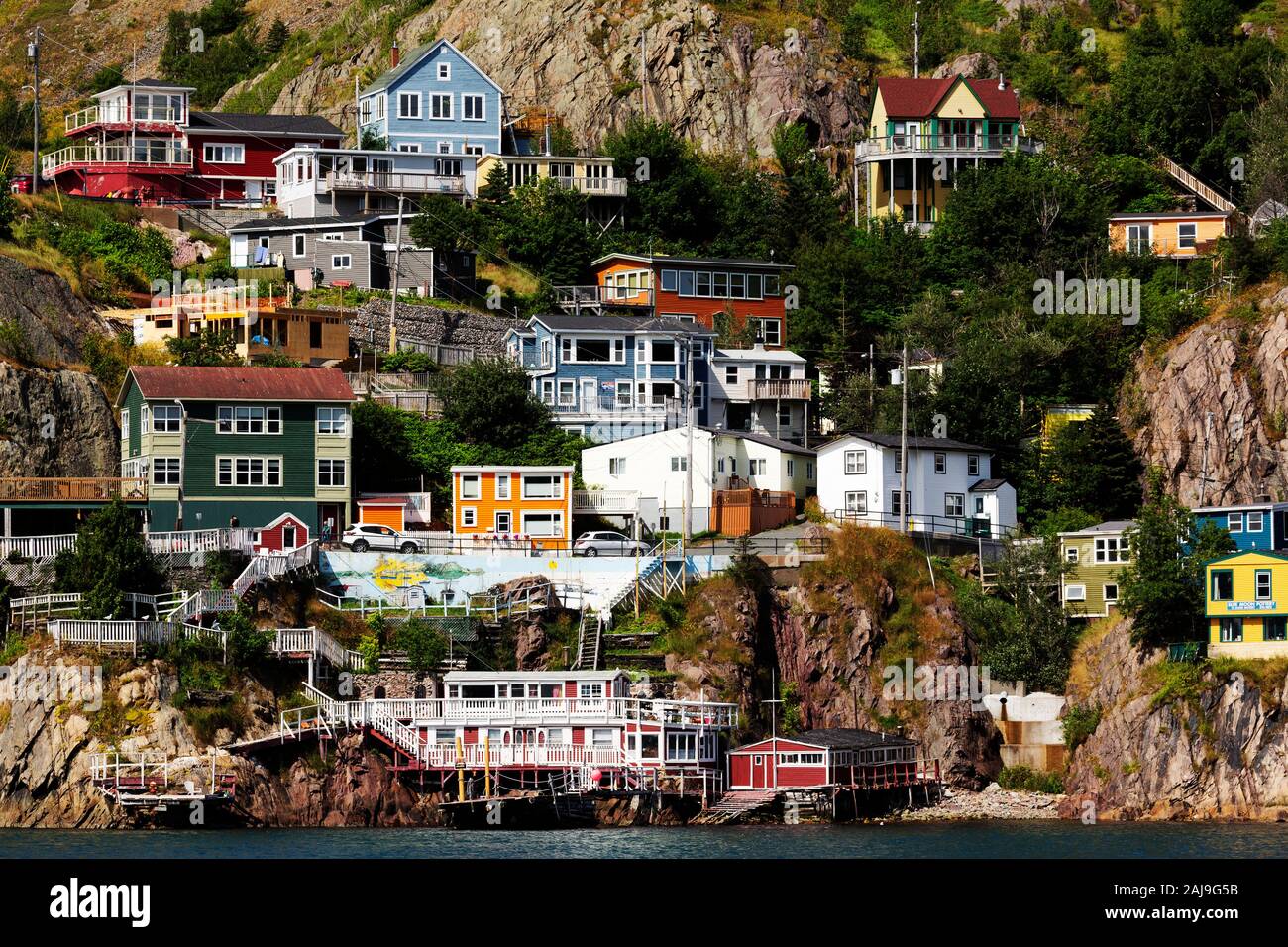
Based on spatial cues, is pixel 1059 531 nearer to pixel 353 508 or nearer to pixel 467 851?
pixel 353 508

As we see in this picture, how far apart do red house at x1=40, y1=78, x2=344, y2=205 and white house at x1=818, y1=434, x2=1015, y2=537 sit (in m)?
46.8

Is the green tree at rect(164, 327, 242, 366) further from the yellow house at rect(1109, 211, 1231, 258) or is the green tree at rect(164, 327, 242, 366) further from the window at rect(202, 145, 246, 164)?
the yellow house at rect(1109, 211, 1231, 258)

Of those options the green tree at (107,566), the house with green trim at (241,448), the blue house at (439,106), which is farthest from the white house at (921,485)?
the blue house at (439,106)

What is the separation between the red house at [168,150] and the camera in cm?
11719

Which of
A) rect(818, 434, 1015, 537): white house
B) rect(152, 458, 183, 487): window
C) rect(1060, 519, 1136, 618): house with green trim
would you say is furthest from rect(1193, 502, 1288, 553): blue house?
rect(152, 458, 183, 487): window

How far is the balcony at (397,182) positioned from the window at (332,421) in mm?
34636

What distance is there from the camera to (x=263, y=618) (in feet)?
229

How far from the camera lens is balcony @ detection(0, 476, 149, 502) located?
77.1m

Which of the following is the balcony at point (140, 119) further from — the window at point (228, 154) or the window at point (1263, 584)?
the window at point (1263, 584)

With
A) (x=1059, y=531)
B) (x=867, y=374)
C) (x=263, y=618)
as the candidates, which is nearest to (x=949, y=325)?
(x=867, y=374)

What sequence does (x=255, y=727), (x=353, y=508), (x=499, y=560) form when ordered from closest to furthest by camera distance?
(x=255, y=727)
(x=499, y=560)
(x=353, y=508)

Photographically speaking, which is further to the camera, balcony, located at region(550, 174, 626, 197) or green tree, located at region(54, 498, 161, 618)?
balcony, located at region(550, 174, 626, 197)

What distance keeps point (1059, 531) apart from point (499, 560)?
76.7 ft

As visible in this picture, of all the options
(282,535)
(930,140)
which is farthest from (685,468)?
(930,140)
